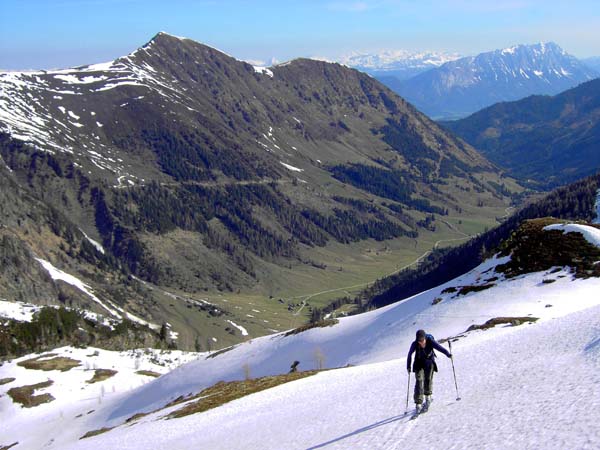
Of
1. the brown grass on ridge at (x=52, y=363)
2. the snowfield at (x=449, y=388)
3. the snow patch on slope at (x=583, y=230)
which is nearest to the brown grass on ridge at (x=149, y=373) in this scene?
the brown grass on ridge at (x=52, y=363)

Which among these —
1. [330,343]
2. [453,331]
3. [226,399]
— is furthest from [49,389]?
[453,331]

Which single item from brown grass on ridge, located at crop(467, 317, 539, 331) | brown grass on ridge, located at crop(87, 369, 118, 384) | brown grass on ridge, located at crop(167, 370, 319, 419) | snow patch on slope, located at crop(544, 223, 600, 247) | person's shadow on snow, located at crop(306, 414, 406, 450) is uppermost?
snow patch on slope, located at crop(544, 223, 600, 247)

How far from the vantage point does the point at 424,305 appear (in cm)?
7869

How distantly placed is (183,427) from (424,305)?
42654 mm

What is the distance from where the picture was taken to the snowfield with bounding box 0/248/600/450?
942 inches

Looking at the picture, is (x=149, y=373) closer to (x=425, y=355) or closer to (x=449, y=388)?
(x=449, y=388)

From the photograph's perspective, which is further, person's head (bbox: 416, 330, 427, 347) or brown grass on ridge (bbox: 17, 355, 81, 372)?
brown grass on ridge (bbox: 17, 355, 81, 372)

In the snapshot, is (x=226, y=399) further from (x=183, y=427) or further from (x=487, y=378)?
(x=487, y=378)

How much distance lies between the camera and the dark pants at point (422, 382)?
2800 centimetres

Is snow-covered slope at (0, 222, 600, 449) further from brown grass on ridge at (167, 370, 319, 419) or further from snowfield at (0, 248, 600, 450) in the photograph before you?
brown grass on ridge at (167, 370, 319, 419)

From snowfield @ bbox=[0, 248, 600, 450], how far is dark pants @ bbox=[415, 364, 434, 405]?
96cm

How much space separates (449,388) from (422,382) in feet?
13.9

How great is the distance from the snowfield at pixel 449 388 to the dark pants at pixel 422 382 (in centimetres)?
96

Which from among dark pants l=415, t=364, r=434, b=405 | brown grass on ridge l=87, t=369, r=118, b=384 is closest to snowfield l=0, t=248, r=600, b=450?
dark pants l=415, t=364, r=434, b=405
